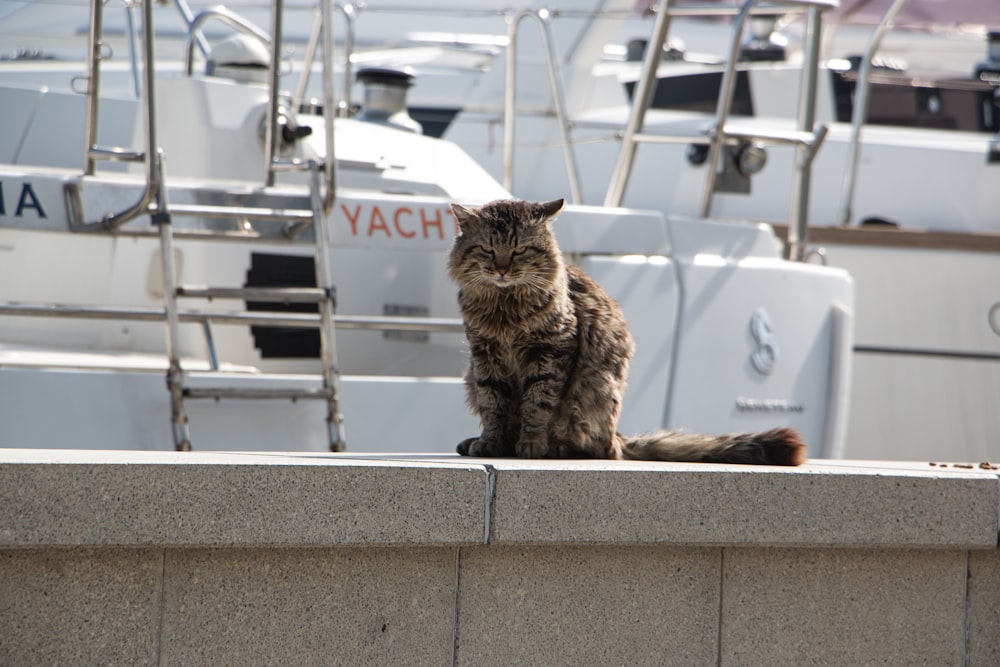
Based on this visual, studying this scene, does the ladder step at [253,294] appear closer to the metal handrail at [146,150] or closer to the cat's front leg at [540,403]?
the metal handrail at [146,150]

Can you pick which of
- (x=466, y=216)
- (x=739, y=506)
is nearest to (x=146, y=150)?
(x=466, y=216)

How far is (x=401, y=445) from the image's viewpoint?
464 centimetres

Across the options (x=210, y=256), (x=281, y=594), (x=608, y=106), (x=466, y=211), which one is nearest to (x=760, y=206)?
(x=608, y=106)

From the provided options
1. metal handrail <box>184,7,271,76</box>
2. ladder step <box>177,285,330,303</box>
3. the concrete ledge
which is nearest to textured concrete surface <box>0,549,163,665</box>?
the concrete ledge

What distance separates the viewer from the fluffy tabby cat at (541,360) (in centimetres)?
308

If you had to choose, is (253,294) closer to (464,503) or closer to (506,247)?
(506,247)

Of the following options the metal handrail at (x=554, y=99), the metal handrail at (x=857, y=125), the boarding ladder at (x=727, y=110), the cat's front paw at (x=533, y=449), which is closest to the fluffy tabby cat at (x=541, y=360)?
the cat's front paw at (x=533, y=449)

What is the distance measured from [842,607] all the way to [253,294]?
248 centimetres

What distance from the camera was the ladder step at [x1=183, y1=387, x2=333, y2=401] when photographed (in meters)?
4.11

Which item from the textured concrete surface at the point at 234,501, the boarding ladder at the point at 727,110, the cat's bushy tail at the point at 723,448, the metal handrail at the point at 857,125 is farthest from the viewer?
the metal handrail at the point at 857,125

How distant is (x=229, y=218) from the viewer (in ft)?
14.4

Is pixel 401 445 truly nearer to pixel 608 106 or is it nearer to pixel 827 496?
pixel 827 496

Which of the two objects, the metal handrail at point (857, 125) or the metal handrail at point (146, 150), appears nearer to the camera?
the metal handrail at point (146, 150)

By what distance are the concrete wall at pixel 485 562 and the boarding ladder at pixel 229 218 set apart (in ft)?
5.86
